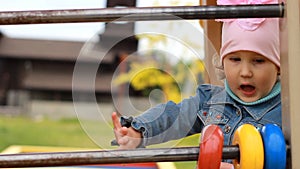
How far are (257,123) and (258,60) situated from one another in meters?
0.10

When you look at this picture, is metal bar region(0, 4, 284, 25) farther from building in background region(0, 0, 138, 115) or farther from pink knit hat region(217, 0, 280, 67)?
building in background region(0, 0, 138, 115)

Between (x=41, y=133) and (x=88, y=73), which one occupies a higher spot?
(x=88, y=73)

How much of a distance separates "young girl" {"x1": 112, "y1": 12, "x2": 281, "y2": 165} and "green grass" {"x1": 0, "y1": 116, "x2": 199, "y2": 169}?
9.72 feet

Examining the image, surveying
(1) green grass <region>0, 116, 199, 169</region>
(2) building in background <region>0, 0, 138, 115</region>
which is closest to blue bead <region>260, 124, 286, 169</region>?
(1) green grass <region>0, 116, 199, 169</region>

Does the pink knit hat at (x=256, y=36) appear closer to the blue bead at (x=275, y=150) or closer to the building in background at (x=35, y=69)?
the blue bead at (x=275, y=150)

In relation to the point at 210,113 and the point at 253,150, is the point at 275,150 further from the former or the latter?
the point at 210,113

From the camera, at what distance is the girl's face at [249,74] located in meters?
0.80

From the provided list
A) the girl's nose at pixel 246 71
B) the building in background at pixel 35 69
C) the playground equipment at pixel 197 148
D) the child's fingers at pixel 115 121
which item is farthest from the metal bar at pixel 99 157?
the building in background at pixel 35 69

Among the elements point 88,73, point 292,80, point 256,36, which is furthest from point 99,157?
point 256,36

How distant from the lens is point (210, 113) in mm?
849

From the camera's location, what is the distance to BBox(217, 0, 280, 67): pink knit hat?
77 cm

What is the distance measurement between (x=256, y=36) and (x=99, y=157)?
0.32 m

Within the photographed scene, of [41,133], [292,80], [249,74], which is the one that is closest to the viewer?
[292,80]

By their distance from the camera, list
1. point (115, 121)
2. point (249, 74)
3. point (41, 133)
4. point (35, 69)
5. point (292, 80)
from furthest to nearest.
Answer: point (35, 69) < point (41, 133) < point (249, 74) < point (115, 121) < point (292, 80)
